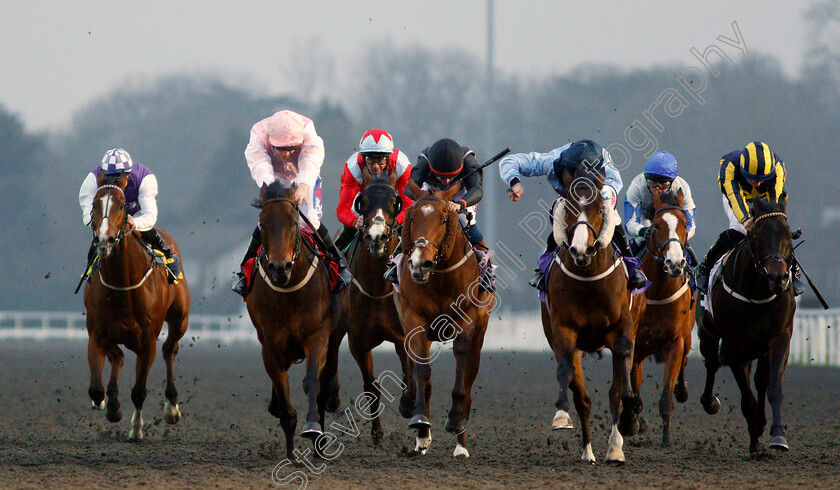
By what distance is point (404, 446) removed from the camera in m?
8.57

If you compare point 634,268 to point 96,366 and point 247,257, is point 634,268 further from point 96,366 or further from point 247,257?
point 96,366

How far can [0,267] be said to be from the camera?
147 feet

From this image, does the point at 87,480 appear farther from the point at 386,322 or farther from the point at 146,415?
the point at 146,415

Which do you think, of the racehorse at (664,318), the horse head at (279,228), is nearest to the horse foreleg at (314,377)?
the horse head at (279,228)

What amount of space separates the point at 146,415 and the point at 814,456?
680 cm

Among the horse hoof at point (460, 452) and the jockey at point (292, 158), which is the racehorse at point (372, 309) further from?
the horse hoof at point (460, 452)

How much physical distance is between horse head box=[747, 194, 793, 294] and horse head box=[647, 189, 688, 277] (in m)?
0.55

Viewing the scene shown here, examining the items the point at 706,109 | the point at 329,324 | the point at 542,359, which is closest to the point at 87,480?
the point at 329,324

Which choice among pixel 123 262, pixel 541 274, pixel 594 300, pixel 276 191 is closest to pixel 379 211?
pixel 276 191

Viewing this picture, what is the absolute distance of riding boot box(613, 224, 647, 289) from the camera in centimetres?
785

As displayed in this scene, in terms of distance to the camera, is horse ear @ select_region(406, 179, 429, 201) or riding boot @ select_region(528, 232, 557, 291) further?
riding boot @ select_region(528, 232, 557, 291)

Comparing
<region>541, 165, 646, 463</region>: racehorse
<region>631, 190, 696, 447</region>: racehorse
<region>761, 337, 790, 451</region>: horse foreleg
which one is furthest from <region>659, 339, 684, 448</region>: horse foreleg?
<region>541, 165, 646, 463</region>: racehorse

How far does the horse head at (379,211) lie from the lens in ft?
26.1

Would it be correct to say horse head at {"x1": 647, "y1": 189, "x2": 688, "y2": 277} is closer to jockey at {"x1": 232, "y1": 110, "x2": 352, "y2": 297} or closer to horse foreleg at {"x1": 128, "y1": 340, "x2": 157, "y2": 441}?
jockey at {"x1": 232, "y1": 110, "x2": 352, "y2": 297}
